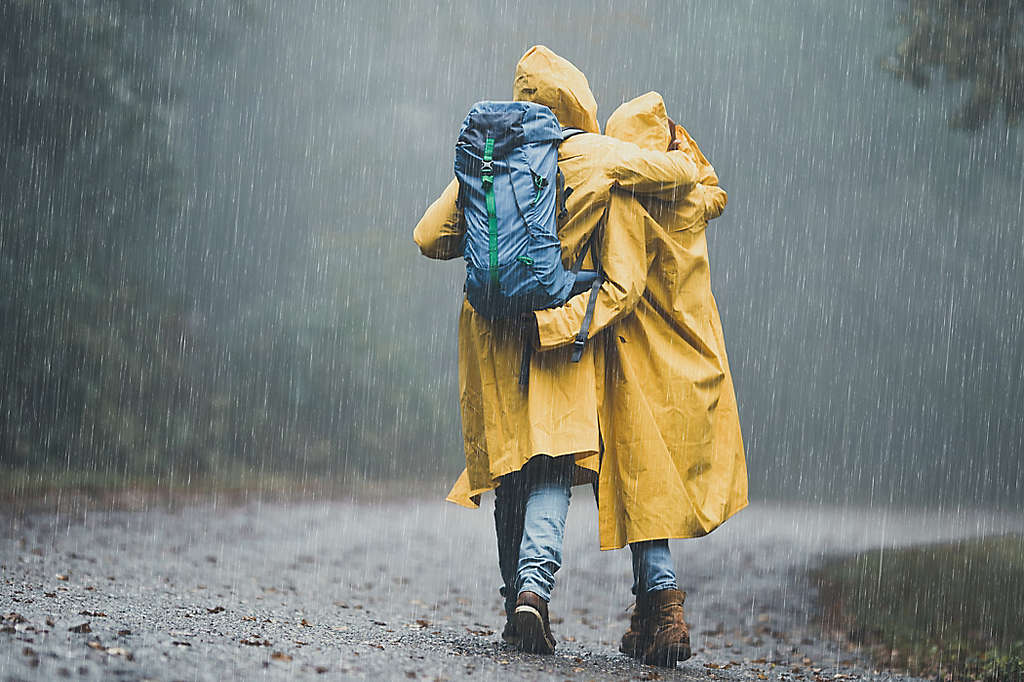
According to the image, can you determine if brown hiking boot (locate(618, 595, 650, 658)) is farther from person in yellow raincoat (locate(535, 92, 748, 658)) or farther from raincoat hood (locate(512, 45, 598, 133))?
raincoat hood (locate(512, 45, 598, 133))

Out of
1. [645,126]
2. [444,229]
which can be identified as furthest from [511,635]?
[645,126]

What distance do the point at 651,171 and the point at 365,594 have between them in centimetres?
392

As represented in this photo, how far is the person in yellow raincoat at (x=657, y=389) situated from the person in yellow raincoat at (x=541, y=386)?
67 millimetres

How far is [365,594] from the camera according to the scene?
651cm

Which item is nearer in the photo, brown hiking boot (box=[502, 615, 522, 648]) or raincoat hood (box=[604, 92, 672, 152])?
brown hiking boot (box=[502, 615, 522, 648])

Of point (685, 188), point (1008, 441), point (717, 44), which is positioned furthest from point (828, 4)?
point (685, 188)

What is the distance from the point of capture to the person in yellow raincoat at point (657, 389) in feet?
11.1

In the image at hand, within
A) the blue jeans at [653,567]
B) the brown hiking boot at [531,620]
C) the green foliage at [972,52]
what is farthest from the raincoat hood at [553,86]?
the green foliage at [972,52]

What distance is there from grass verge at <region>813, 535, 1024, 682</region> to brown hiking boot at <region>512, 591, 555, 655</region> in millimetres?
2043

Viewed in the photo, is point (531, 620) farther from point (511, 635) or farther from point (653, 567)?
point (653, 567)

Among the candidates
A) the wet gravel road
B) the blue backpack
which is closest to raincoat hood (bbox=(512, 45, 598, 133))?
the blue backpack

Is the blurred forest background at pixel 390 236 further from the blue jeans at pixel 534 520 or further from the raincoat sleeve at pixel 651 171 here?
the blue jeans at pixel 534 520

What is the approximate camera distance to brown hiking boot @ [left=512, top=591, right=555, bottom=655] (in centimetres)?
312

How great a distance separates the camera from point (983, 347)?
1465 centimetres
